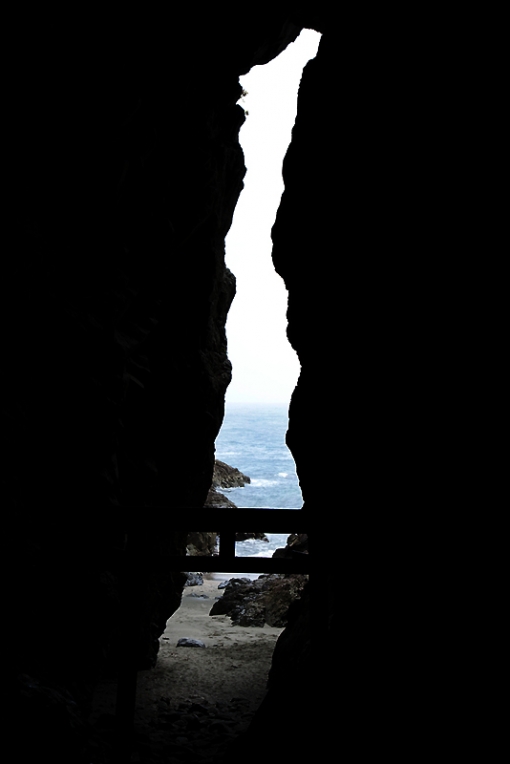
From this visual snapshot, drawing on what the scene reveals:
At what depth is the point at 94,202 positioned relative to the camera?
8.98m

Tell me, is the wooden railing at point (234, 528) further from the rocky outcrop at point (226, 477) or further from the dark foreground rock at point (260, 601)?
the rocky outcrop at point (226, 477)

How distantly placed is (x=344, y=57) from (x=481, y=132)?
4758 mm

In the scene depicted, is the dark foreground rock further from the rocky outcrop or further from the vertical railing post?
the rocky outcrop

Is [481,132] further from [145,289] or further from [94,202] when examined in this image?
[145,289]

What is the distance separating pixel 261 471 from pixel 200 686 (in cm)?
6984

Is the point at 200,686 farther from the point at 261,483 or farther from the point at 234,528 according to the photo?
the point at 261,483

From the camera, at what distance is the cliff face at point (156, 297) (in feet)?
17.8

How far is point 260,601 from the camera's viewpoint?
18.3m

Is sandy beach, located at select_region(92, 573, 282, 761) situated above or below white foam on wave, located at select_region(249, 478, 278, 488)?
above

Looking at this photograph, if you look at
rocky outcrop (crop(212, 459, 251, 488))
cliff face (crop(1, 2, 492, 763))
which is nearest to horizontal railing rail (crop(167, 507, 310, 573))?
cliff face (crop(1, 2, 492, 763))

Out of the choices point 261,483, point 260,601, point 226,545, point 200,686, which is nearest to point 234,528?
point 226,545

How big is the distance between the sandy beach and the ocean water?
14.4 feet

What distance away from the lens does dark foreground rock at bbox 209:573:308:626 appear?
17.1 metres

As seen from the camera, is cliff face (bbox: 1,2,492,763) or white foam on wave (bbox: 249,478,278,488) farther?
white foam on wave (bbox: 249,478,278,488)
